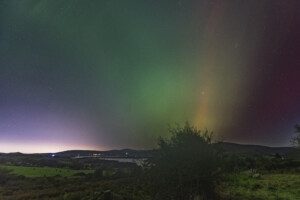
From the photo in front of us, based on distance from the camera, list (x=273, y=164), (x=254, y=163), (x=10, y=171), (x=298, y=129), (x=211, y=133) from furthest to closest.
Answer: (x=10, y=171) → (x=298, y=129) → (x=254, y=163) → (x=273, y=164) → (x=211, y=133)

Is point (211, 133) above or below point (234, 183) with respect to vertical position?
above

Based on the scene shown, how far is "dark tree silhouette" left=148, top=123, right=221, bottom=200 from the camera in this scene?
27.8 m

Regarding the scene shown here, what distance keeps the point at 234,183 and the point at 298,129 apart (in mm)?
71129

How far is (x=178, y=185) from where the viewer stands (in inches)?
1097

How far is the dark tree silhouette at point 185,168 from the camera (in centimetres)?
2781

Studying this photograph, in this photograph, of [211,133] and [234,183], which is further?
[234,183]

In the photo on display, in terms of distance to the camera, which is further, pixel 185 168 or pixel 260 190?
pixel 260 190

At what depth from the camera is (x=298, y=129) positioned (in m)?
101

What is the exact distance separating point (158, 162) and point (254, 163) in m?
40.7

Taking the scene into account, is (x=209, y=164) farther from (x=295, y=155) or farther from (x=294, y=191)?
(x=295, y=155)

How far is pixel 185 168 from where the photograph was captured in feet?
91.6

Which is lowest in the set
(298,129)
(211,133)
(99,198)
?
(99,198)

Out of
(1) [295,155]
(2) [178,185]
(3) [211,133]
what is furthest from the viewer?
(1) [295,155]

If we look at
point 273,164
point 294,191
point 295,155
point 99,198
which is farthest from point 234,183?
point 295,155
